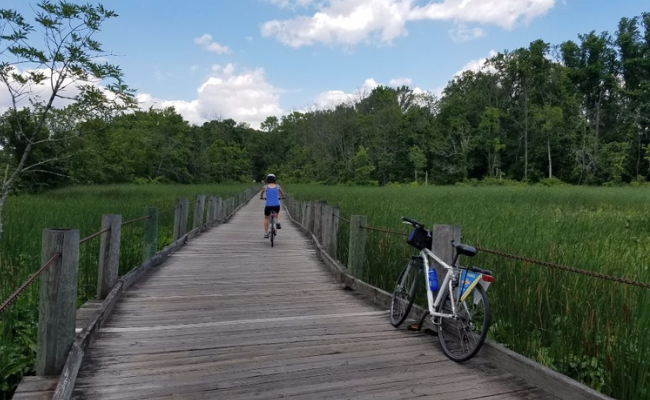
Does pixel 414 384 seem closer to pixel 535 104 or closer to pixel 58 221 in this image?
pixel 58 221

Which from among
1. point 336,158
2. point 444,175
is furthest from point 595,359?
point 336,158

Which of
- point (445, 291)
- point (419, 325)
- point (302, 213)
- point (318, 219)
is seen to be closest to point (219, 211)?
point (302, 213)

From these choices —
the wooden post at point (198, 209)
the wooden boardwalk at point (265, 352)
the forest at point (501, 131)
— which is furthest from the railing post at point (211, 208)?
the forest at point (501, 131)

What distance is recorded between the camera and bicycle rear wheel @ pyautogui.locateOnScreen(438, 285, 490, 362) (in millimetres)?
3118

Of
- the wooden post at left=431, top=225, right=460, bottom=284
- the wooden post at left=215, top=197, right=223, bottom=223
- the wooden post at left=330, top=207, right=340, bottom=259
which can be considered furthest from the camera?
the wooden post at left=215, top=197, right=223, bottom=223

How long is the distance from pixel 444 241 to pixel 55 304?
287 cm

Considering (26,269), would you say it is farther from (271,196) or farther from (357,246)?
(271,196)

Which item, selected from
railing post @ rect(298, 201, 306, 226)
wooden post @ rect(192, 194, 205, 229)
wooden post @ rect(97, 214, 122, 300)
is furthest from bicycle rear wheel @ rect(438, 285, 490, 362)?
railing post @ rect(298, 201, 306, 226)

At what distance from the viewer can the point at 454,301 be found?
343 cm

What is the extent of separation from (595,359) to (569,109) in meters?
57.1

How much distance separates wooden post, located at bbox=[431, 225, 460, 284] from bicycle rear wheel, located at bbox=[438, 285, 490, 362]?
441 mm

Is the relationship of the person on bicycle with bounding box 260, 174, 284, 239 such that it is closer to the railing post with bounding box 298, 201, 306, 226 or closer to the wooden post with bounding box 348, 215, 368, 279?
the wooden post with bounding box 348, 215, 368, 279

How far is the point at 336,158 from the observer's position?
63625mm

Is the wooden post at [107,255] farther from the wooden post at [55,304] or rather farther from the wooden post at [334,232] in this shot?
the wooden post at [334,232]
